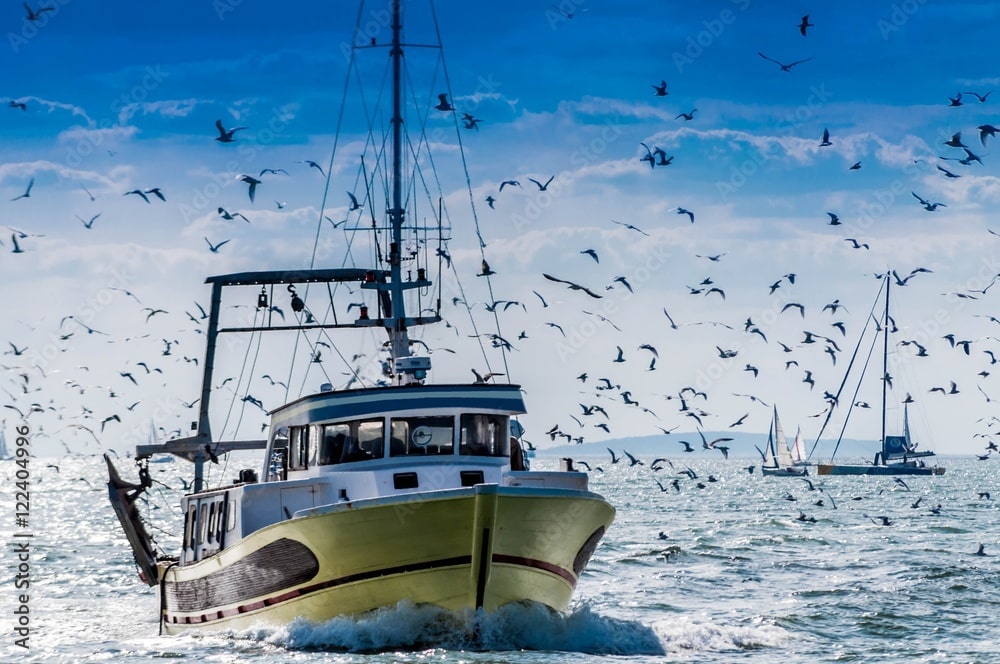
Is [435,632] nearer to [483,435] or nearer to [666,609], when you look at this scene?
[483,435]

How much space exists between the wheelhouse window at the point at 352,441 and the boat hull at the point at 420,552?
7.92 ft

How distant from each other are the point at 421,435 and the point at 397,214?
766cm

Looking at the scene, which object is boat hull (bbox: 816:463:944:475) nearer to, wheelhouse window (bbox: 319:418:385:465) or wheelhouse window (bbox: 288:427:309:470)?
wheelhouse window (bbox: 288:427:309:470)

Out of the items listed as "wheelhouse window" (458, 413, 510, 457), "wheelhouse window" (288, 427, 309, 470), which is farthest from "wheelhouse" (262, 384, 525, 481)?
"wheelhouse window" (288, 427, 309, 470)

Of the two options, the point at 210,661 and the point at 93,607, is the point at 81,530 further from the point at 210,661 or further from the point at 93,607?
the point at 210,661

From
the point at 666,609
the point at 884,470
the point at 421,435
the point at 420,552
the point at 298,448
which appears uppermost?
the point at 884,470

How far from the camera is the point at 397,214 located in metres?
35.8

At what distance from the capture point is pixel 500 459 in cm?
3048

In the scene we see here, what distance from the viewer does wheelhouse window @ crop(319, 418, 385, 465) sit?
29922 millimetres

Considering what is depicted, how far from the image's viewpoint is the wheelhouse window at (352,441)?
1178 inches

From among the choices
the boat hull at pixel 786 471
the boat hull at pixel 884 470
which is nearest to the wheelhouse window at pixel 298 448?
the boat hull at pixel 884 470

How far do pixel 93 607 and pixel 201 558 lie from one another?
11.2 metres

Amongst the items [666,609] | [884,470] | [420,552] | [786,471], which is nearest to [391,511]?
[420,552]

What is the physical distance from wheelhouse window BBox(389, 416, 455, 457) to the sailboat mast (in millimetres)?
4770
